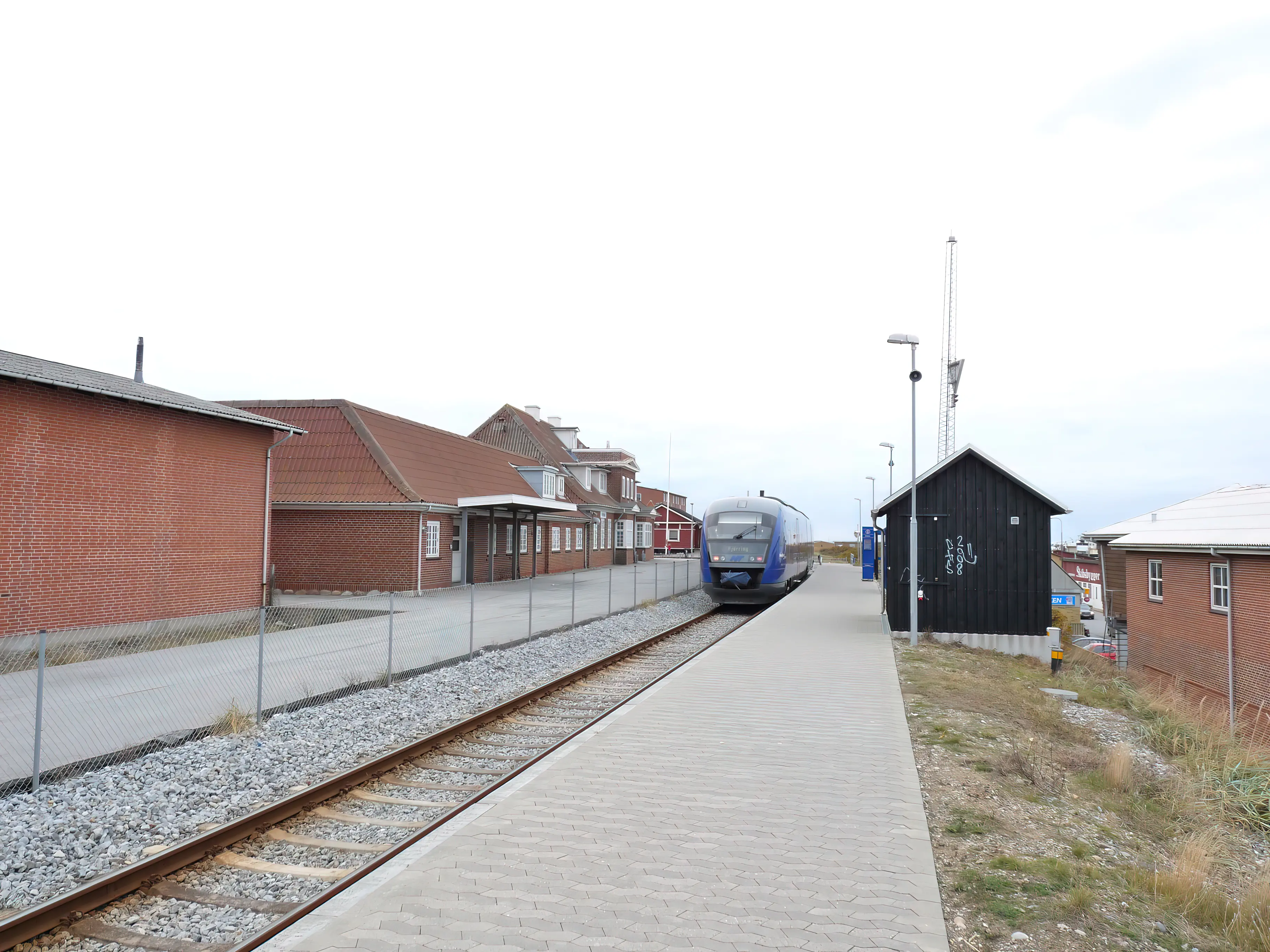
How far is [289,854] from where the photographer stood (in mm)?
5785

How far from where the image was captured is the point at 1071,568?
59.5 meters

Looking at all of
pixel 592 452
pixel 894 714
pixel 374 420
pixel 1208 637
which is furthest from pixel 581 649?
pixel 592 452

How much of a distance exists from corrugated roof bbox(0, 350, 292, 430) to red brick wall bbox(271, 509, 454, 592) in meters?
6.26

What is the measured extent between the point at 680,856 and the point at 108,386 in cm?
1403

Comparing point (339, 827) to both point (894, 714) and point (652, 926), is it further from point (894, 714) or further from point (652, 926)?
point (894, 714)

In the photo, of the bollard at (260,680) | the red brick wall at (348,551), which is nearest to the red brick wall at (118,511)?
the red brick wall at (348,551)

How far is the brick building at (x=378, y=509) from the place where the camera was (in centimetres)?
2509

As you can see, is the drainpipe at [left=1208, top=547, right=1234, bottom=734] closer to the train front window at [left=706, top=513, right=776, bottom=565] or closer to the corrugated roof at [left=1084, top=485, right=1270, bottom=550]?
the corrugated roof at [left=1084, top=485, right=1270, bottom=550]

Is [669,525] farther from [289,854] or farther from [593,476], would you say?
[289,854]

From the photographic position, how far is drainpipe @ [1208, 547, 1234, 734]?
16391mm

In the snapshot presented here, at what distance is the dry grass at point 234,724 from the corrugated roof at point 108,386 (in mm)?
7740

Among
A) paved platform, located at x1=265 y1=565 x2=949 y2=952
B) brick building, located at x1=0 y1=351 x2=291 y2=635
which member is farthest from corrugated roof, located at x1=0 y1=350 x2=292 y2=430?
paved platform, located at x1=265 y1=565 x2=949 y2=952

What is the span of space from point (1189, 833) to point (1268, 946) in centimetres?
277

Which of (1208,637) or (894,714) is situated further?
(1208,637)
